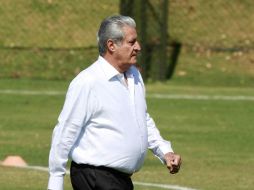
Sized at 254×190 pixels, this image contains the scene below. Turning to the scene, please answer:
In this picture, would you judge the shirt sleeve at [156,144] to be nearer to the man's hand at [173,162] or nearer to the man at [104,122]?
the man's hand at [173,162]

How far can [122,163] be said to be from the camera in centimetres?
683

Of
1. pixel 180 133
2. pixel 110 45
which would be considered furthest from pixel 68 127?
pixel 180 133

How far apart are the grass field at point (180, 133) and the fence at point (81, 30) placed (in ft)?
3.63

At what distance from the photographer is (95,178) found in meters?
6.86

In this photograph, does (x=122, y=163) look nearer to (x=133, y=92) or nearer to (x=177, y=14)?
(x=133, y=92)

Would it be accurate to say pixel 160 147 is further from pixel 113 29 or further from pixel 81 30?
pixel 81 30

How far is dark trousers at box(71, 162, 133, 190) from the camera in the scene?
6859 mm

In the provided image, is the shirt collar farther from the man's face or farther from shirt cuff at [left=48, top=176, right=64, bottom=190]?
shirt cuff at [left=48, top=176, right=64, bottom=190]

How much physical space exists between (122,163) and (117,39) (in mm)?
757

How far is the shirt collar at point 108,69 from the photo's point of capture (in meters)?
6.79

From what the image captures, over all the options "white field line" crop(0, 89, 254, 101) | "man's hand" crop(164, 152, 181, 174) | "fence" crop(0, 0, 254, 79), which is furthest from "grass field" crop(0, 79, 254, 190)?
"man's hand" crop(164, 152, 181, 174)

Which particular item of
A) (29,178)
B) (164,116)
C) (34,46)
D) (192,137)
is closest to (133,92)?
(29,178)

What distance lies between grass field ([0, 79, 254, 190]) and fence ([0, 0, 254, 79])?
1.11 m

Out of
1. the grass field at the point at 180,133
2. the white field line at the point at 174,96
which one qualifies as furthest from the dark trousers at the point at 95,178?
the white field line at the point at 174,96
